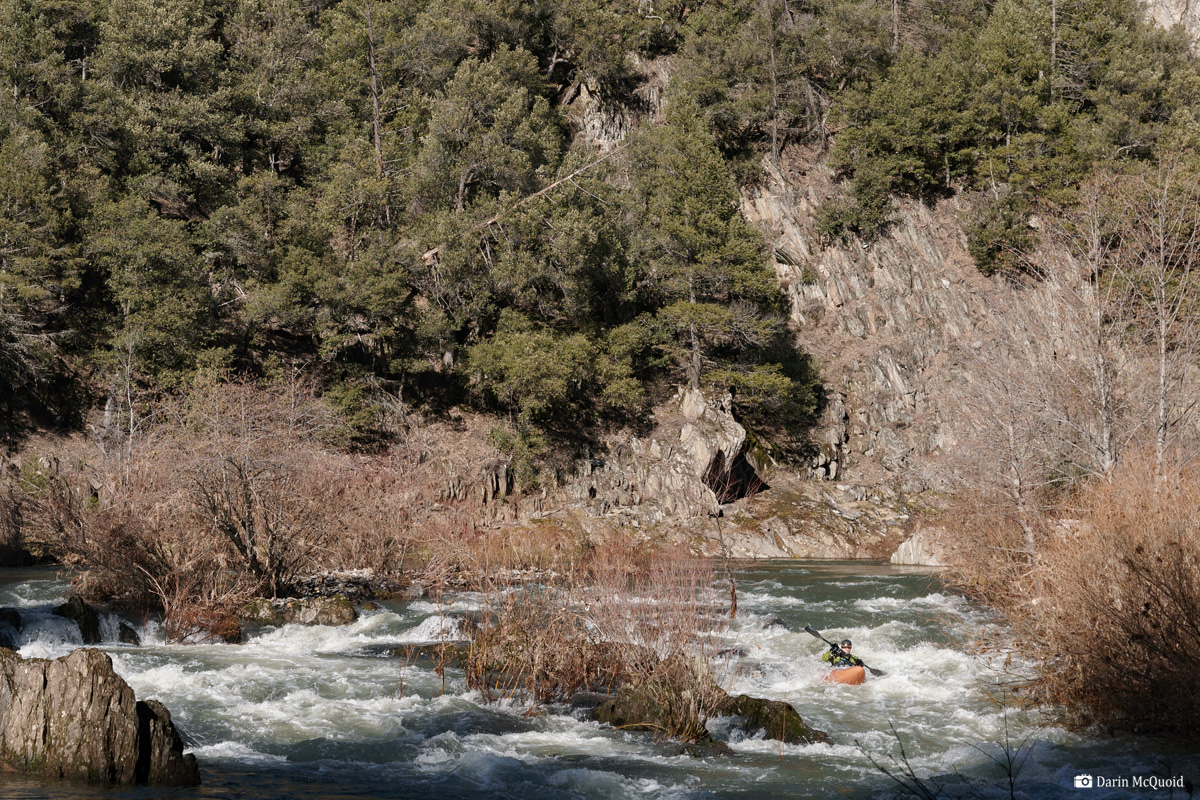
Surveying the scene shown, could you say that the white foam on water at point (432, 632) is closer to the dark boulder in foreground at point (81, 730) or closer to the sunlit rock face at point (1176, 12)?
the dark boulder in foreground at point (81, 730)

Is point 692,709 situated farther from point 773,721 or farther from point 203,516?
point 203,516

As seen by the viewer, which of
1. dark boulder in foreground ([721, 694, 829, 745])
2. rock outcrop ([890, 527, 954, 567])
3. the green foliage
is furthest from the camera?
the green foliage

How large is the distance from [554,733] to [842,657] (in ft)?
18.6

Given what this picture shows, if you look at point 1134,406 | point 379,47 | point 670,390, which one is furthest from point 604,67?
point 1134,406

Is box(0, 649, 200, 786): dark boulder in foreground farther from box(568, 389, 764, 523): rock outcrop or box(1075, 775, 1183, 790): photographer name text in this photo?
box(568, 389, 764, 523): rock outcrop

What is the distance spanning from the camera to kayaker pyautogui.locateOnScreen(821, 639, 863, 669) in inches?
605

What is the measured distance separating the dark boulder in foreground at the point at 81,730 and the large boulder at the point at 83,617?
7.41 metres

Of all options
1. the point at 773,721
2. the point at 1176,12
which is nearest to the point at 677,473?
the point at 773,721

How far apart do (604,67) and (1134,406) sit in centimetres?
4624

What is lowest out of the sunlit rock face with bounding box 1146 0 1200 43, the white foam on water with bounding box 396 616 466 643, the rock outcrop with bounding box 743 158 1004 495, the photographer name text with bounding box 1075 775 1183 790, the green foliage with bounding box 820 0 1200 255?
the white foam on water with bounding box 396 616 466 643

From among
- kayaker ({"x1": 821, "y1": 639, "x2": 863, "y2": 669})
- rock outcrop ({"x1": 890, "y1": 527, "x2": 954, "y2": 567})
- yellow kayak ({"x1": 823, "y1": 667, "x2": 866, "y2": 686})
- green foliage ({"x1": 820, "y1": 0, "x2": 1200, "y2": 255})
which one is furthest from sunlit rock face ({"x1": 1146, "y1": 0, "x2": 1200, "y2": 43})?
yellow kayak ({"x1": 823, "y1": 667, "x2": 866, "y2": 686})

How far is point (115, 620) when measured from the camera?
17.6 meters

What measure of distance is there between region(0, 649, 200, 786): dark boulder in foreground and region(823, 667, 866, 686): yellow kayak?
32.4 feet

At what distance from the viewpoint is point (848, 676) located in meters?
15.2
